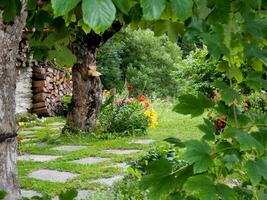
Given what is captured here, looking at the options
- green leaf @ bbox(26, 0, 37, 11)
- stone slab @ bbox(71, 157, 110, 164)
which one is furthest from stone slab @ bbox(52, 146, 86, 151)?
green leaf @ bbox(26, 0, 37, 11)

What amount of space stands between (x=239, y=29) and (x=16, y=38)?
97cm

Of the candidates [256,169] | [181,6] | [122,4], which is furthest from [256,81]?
[122,4]

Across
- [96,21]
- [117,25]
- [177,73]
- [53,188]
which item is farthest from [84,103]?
[96,21]

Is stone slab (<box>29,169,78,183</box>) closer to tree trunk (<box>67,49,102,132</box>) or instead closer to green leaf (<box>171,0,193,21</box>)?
tree trunk (<box>67,49,102,132</box>)

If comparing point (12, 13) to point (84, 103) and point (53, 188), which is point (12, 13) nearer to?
point (53, 188)

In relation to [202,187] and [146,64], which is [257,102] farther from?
[146,64]

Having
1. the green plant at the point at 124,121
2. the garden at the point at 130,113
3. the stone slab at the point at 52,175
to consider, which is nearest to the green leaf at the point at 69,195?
the garden at the point at 130,113

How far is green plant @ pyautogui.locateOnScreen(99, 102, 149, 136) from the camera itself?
7.78 m

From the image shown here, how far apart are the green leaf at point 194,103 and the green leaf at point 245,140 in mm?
111

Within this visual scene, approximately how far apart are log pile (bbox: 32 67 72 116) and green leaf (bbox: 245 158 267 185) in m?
9.15

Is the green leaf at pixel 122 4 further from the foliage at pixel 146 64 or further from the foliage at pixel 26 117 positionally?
the foliage at pixel 146 64

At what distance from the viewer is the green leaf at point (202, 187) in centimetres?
105

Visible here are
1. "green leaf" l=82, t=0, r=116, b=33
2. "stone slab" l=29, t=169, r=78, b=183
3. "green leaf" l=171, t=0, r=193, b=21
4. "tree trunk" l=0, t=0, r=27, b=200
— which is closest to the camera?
"green leaf" l=82, t=0, r=116, b=33

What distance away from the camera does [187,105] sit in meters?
1.22
